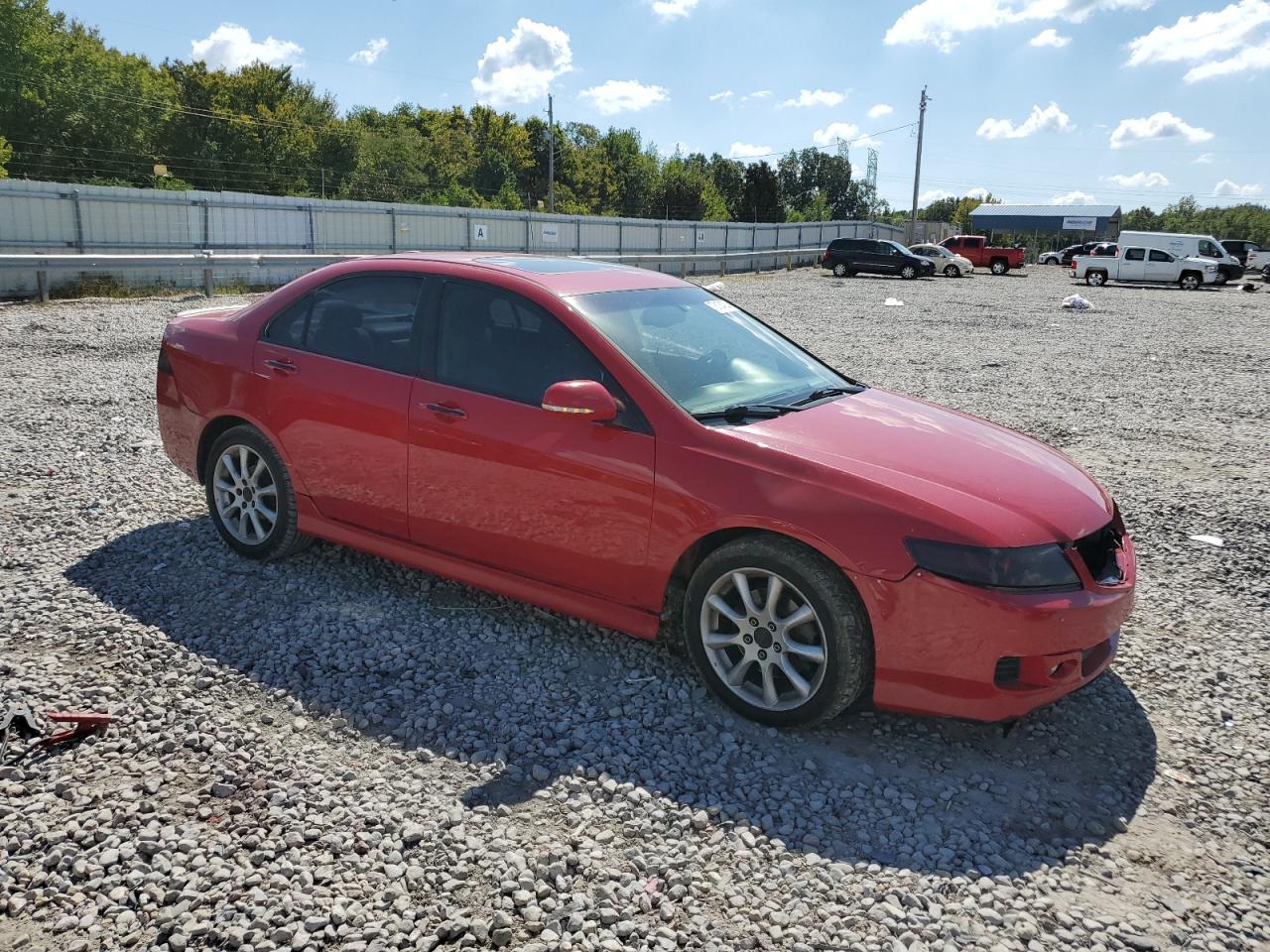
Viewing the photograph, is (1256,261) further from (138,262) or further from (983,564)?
(983,564)

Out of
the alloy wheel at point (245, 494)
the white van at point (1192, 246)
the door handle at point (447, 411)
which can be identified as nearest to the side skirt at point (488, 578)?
the alloy wheel at point (245, 494)

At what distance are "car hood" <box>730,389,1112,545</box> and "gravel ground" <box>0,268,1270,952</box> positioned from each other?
87 cm

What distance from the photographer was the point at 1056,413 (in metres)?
9.92

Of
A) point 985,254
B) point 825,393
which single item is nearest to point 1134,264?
point 985,254

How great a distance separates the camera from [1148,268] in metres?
36.7

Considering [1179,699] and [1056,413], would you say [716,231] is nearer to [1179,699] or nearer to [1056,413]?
[1056,413]

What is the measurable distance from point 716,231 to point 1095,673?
43411mm

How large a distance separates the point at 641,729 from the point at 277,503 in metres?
2.43

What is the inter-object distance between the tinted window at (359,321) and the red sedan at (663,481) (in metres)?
0.01

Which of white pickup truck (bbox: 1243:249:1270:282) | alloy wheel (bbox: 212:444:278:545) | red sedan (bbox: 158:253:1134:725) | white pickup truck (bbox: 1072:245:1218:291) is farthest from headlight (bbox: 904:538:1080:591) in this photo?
white pickup truck (bbox: 1243:249:1270:282)

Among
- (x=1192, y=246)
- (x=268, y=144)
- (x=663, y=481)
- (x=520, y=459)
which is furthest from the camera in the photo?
(x=268, y=144)

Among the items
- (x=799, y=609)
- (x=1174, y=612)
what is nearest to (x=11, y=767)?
(x=799, y=609)

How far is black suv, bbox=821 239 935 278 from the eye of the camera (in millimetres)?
39094

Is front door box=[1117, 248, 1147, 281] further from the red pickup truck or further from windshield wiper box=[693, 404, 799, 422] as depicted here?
windshield wiper box=[693, 404, 799, 422]
